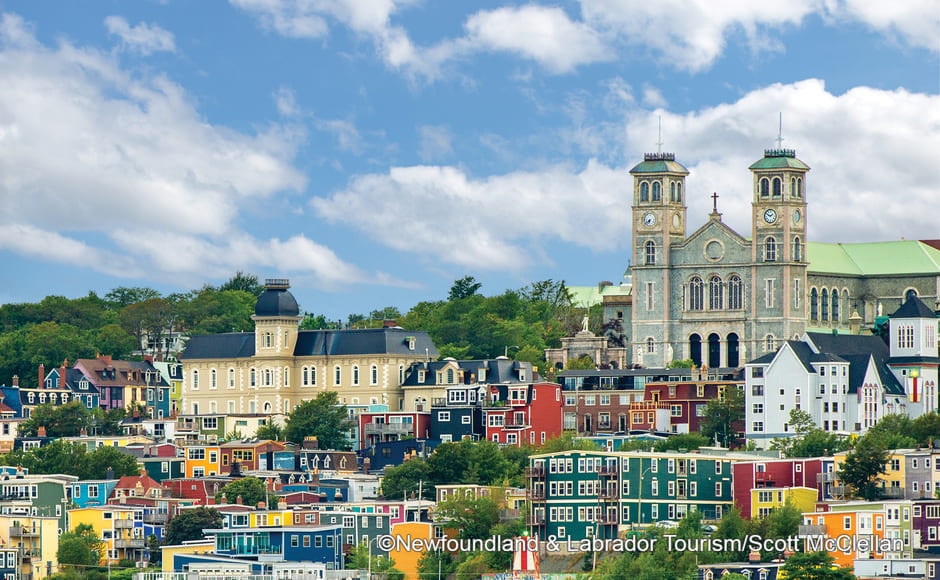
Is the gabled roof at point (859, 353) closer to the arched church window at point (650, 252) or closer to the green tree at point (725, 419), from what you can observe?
the green tree at point (725, 419)

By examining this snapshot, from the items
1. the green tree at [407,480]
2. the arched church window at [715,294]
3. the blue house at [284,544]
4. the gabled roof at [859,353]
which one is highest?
the arched church window at [715,294]

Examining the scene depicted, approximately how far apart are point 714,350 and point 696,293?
160 inches

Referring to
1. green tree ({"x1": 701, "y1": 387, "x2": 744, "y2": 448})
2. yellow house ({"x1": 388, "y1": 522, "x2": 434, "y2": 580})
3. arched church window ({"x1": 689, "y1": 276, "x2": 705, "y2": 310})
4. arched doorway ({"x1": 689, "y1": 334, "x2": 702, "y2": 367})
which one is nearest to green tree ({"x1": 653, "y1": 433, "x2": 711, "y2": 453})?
green tree ({"x1": 701, "y1": 387, "x2": 744, "y2": 448})

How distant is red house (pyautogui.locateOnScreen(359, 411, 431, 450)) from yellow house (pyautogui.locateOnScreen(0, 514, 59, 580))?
113ft

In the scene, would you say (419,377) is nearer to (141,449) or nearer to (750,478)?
(141,449)

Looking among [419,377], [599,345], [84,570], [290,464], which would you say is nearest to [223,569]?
[84,570]

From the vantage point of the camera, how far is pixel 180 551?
12950 cm

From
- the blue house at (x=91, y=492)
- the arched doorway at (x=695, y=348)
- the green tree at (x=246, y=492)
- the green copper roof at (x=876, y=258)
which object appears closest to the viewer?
the green tree at (x=246, y=492)

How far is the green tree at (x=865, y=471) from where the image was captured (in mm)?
134125

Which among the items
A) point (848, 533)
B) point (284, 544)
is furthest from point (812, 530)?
point (284, 544)

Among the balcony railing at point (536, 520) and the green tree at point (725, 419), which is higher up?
the green tree at point (725, 419)

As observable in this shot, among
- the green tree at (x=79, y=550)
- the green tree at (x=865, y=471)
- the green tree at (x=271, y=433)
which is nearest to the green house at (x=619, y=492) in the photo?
the green tree at (x=865, y=471)

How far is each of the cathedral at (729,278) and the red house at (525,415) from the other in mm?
20122

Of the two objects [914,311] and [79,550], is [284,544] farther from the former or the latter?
[914,311]
